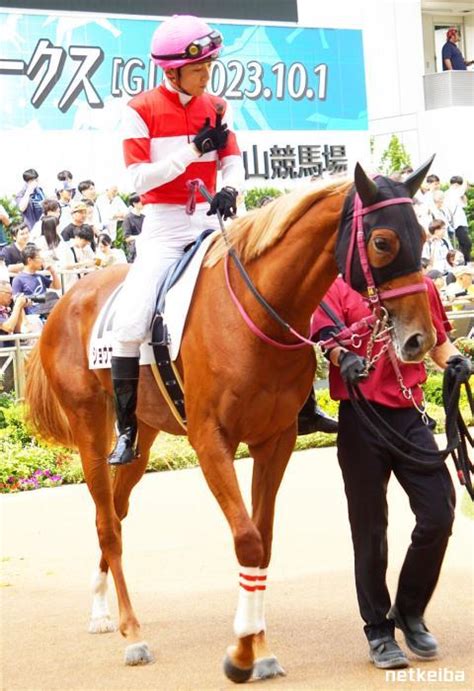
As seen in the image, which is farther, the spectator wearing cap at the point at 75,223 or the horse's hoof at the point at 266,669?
the spectator wearing cap at the point at 75,223

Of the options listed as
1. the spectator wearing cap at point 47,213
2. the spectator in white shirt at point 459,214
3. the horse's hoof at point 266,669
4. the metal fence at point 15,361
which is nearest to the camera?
the horse's hoof at point 266,669

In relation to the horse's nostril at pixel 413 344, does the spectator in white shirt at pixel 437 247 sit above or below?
below

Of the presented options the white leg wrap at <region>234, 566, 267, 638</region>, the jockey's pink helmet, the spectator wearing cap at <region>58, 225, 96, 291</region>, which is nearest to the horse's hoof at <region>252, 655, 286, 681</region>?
the white leg wrap at <region>234, 566, 267, 638</region>

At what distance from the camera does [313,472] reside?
10.1 metres

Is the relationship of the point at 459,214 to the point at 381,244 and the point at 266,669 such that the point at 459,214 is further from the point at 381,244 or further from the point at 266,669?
the point at 381,244

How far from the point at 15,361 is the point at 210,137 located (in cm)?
633

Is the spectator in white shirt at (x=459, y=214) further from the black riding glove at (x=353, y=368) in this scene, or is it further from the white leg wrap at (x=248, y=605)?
the white leg wrap at (x=248, y=605)

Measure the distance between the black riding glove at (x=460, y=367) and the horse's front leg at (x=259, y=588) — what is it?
746 mm

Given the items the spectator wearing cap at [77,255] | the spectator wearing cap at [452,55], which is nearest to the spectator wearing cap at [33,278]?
the spectator wearing cap at [77,255]

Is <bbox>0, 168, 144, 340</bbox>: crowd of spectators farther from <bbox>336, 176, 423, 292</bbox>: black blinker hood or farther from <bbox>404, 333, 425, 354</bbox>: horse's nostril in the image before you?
<bbox>404, 333, 425, 354</bbox>: horse's nostril

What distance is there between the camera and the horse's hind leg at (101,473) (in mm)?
6047

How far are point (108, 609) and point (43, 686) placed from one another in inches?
40.4

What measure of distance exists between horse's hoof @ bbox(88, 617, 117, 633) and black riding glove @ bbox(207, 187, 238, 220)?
2.07 meters

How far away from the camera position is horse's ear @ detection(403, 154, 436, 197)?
467 cm
